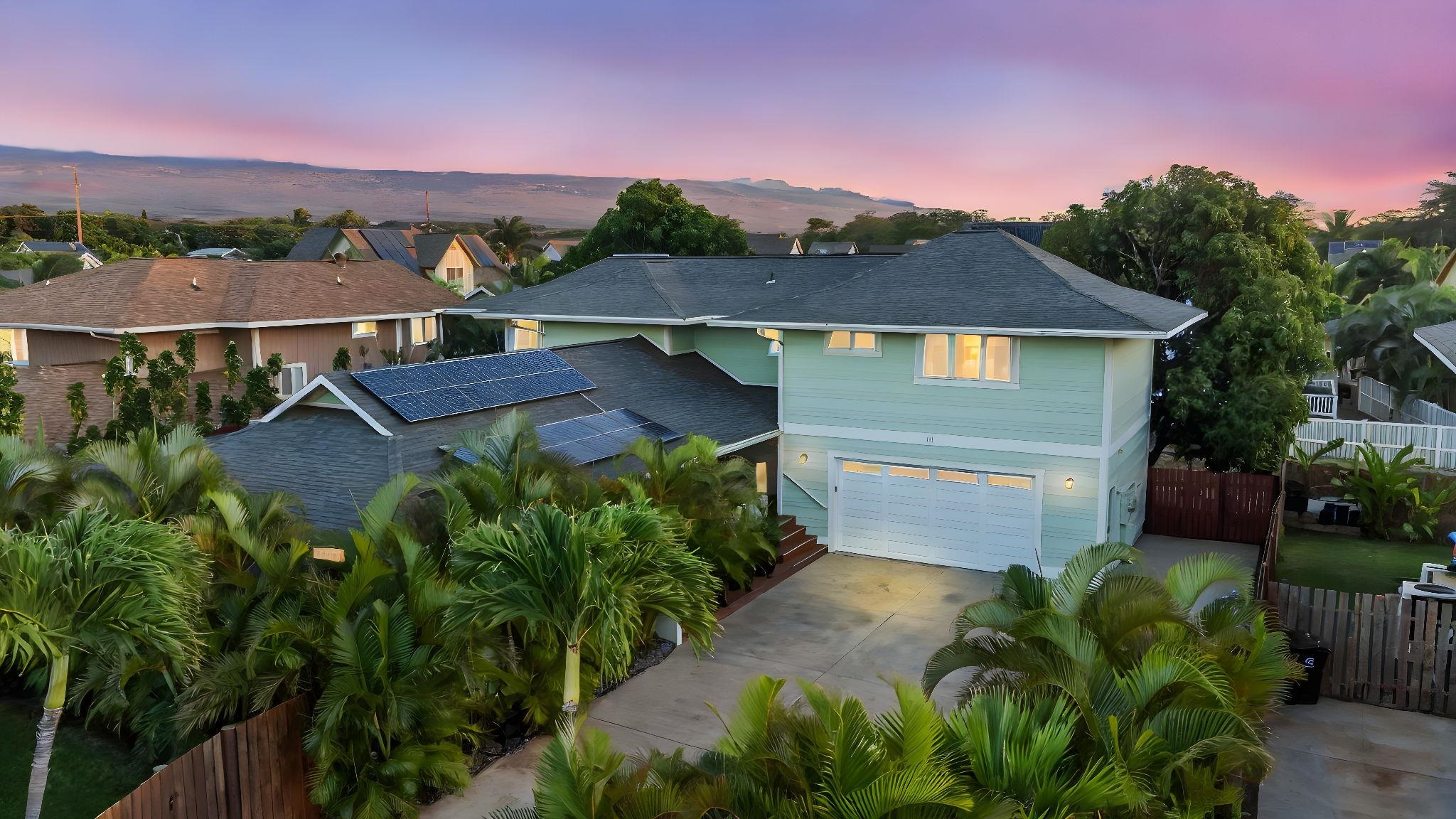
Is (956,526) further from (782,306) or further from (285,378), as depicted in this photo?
(285,378)

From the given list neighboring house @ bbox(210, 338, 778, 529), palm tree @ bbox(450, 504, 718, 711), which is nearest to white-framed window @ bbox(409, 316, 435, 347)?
neighboring house @ bbox(210, 338, 778, 529)

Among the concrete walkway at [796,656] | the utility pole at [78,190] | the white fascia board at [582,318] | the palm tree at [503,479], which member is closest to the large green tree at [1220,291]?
the concrete walkway at [796,656]

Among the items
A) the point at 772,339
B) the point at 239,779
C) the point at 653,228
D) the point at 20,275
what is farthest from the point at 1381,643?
the point at 20,275

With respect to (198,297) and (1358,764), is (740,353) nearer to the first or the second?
(1358,764)

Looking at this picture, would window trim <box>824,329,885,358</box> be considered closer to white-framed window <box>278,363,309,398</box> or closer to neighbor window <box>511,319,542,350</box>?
neighbor window <box>511,319,542,350</box>

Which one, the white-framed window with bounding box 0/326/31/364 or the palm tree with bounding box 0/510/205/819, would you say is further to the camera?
the white-framed window with bounding box 0/326/31/364
